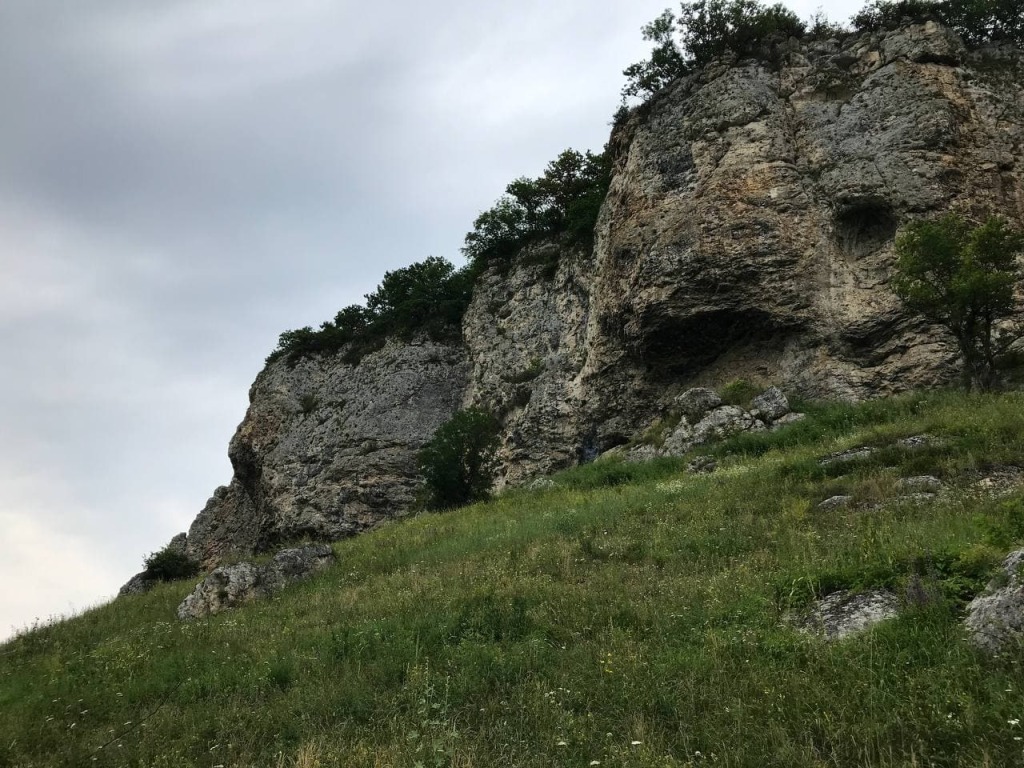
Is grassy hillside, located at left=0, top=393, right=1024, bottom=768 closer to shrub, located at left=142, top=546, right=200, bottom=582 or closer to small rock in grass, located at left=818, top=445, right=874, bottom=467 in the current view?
small rock in grass, located at left=818, top=445, right=874, bottom=467

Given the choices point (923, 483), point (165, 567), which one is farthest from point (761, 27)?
point (165, 567)

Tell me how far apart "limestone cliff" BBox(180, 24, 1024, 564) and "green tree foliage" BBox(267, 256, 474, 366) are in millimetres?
9206

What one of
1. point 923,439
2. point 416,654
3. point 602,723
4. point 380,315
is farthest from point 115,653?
point 380,315

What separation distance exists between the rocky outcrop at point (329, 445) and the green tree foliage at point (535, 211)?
749 cm

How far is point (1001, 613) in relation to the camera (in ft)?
17.6

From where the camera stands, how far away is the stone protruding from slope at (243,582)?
14.0m

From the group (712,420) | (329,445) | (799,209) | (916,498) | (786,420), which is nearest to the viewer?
(916,498)

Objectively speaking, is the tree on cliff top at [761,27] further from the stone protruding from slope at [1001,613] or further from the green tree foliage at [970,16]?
the stone protruding from slope at [1001,613]

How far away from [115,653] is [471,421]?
18655 millimetres

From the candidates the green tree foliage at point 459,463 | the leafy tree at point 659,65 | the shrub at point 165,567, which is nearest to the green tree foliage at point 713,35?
the leafy tree at point 659,65

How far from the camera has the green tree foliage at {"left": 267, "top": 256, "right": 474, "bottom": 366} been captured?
47.2 meters

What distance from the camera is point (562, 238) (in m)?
42.2

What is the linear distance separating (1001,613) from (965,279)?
16.9 m

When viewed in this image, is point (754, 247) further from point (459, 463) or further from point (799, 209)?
point (459, 463)
